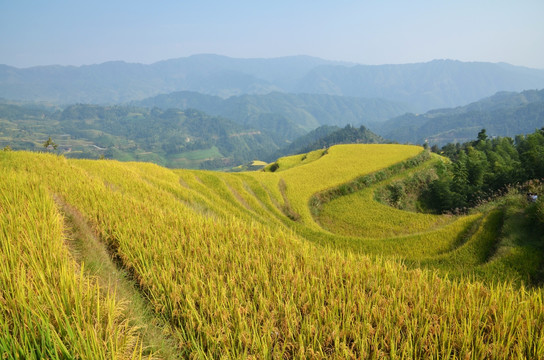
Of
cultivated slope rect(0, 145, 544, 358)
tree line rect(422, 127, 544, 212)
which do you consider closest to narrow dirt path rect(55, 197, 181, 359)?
cultivated slope rect(0, 145, 544, 358)

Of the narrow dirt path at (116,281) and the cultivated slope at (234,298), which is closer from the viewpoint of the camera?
the cultivated slope at (234,298)

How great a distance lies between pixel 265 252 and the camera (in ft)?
16.9

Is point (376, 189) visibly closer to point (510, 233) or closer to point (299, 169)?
point (299, 169)

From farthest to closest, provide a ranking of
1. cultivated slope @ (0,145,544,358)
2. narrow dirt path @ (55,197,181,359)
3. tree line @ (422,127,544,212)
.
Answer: tree line @ (422,127,544,212) → narrow dirt path @ (55,197,181,359) → cultivated slope @ (0,145,544,358)

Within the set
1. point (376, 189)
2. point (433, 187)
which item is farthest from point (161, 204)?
point (433, 187)

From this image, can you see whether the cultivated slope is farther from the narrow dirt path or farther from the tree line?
the tree line

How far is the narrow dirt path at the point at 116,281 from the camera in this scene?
2946mm

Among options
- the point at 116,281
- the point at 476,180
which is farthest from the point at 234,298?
the point at 476,180

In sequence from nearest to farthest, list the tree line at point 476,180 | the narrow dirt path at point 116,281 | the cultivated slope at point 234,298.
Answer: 1. the cultivated slope at point 234,298
2. the narrow dirt path at point 116,281
3. the tree line at point 476,180

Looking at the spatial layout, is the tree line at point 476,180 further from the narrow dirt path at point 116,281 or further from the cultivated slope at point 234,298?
the narrow dirt path at point 116,281

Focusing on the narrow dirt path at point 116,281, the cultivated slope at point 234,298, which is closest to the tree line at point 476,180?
the cultivated slope at point 234,298

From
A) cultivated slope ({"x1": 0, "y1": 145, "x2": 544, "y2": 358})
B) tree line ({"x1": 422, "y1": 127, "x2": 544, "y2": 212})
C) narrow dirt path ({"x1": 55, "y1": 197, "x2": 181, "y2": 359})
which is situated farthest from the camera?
tree line ({"x1": 422, "y1": 127, "x2": 544, "y2": 212})

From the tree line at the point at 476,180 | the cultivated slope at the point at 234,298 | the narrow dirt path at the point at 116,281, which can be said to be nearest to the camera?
the cultivated slope at the point at 234,298

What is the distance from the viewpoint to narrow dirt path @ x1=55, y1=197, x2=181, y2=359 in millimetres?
2946
